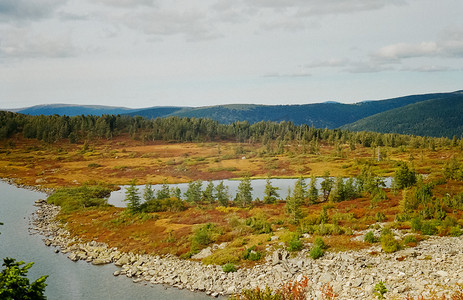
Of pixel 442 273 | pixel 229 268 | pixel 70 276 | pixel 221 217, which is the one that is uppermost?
pixel 442 273

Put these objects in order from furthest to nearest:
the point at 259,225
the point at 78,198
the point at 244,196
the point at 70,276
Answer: the point at 78,198, the point at 244,196, the point at 259,225, the point at 70,276

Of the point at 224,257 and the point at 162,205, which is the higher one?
the point at 224,257

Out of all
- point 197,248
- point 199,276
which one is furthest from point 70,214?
point 199,276

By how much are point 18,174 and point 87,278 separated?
98.5 m

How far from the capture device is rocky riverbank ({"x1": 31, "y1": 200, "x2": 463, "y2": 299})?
976 inches

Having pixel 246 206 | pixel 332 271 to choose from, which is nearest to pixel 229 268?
pixel 332 271

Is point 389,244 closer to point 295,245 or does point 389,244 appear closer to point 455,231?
point 455,231

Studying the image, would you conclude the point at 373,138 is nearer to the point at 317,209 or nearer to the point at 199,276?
the point at 317,209

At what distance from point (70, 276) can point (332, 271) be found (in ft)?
95.8

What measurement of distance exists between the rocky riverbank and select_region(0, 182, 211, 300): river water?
1194 millimetres

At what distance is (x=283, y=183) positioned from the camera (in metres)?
104

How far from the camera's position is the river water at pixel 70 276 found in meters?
31.8

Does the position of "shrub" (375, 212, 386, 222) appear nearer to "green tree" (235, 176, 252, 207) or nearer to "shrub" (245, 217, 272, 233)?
"shrub" (245, 217, 272, 233)

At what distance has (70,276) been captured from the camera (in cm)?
3634
